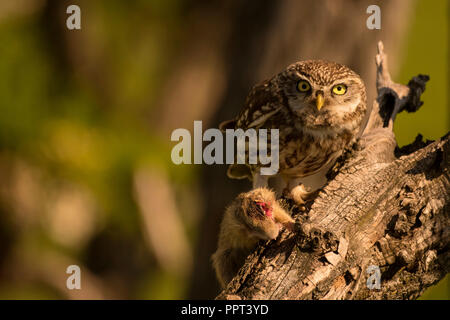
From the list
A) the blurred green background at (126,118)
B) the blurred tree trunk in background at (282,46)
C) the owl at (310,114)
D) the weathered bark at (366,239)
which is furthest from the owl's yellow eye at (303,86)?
the blurred tree trunk in background at (282,46)

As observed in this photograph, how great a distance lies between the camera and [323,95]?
2975 millimetres

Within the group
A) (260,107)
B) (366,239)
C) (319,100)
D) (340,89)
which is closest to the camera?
(366,239)

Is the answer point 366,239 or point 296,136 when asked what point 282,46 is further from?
point 366,239

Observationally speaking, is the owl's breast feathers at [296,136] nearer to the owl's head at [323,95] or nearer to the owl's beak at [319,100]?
the owl's head at [323,95]

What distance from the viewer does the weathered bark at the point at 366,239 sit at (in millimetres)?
2098

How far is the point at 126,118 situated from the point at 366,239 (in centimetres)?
457

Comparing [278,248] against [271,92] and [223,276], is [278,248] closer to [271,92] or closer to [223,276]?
[223,276]

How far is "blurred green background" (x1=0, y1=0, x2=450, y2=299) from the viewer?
15.0 feet

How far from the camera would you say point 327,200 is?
245 cm

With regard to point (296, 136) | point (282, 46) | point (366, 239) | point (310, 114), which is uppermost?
point (282, 46)

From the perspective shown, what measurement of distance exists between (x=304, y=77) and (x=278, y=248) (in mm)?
1180

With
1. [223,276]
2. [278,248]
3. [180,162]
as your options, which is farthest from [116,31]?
[278,248]

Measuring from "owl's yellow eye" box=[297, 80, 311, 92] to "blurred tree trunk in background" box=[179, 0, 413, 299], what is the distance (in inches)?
55.1

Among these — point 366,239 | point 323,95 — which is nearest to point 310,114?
point 323,95
